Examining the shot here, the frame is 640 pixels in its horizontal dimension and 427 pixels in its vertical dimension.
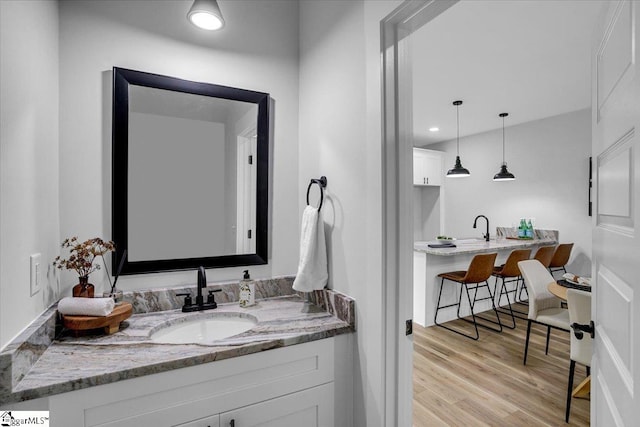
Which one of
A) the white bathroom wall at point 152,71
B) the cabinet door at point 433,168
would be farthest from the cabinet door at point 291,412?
the cabinet door at point 433,168

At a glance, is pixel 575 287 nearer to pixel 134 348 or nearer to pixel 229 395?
pixel 229 395

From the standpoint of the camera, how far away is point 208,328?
1.46m

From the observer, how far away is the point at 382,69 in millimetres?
1180

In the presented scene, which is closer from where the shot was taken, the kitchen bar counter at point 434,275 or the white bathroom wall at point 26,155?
the white bathroom wall at point 26,155

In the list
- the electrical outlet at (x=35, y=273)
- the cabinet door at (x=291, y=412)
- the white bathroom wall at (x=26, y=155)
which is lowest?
the cabinet door at (x=291, y=412)

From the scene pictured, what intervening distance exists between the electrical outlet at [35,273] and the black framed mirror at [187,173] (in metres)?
0.31

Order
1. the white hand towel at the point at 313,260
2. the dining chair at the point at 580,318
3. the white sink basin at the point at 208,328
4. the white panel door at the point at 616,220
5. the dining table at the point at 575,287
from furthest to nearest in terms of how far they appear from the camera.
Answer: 1. the dining table at the point at 575,287
2. the dining chair at the point at 580,318
3. the white hand towel at the point at 313,260
4. the white sink basin at the point at 208,328
5. the white panel door at the point at 616,220

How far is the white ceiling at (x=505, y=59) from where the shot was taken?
2.20 metres

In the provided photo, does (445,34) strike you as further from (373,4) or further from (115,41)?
(115,41)

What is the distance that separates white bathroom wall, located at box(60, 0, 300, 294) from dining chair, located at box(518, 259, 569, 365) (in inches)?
81.8

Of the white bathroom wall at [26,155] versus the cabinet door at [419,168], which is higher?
A: the cabinet door at [419,168]

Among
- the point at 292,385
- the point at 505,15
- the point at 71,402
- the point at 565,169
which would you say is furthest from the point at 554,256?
the point at 71,402

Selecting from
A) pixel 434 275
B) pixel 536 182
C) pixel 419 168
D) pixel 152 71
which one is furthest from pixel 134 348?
pixel 536 182

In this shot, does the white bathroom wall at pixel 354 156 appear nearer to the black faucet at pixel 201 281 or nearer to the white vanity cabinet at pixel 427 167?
the black faucet at pixel 201 281
